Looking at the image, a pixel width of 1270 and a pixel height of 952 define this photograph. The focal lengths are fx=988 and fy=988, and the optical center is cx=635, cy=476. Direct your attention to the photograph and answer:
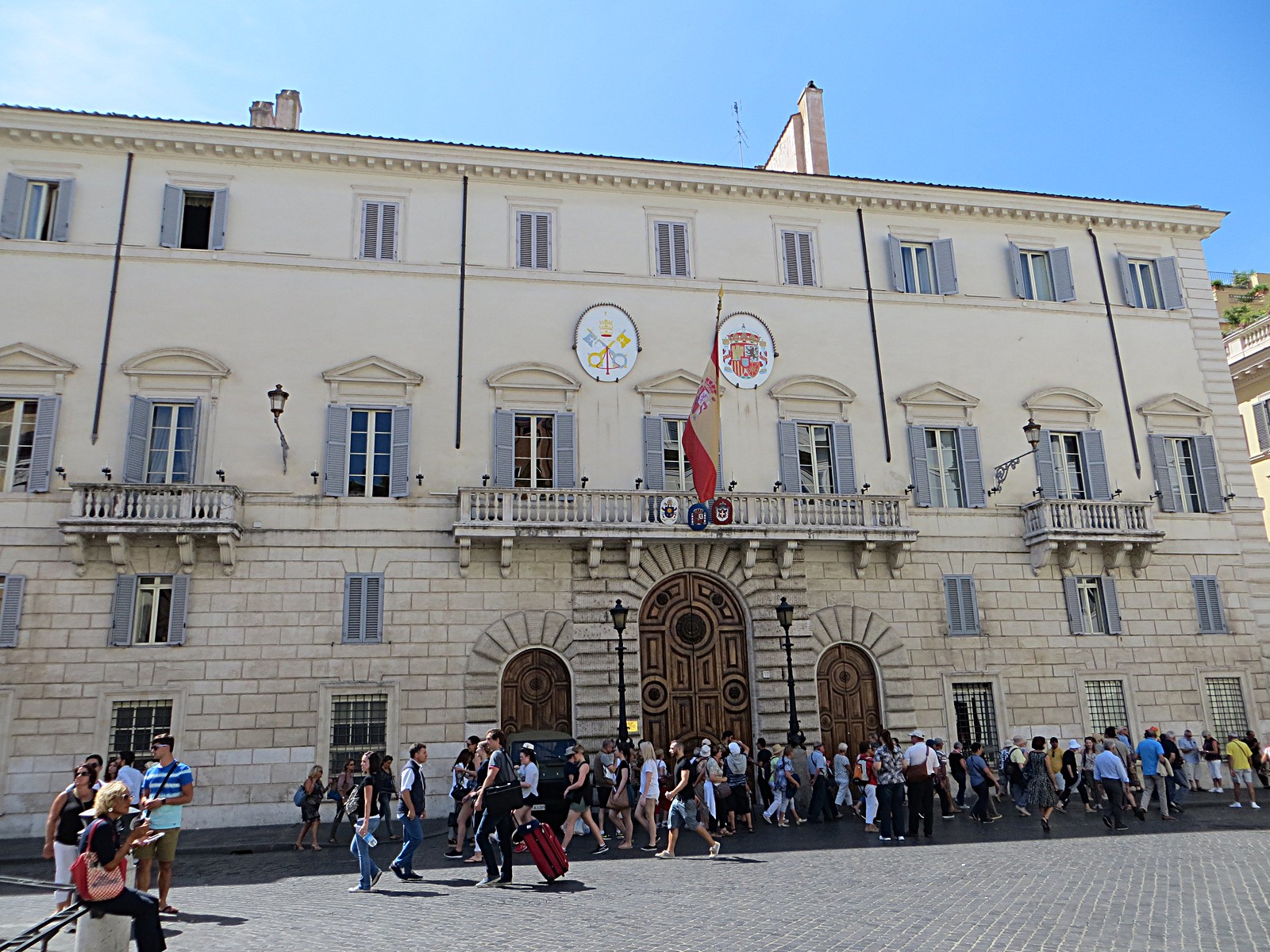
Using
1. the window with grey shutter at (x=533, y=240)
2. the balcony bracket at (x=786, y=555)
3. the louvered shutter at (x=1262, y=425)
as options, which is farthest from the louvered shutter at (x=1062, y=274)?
the window with grey shutter at (x=533, y=240)

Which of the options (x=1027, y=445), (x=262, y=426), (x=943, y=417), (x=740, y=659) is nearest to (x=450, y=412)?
(x=262, y=426)

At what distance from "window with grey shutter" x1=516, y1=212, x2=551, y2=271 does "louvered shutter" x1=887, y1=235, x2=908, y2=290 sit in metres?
8.72

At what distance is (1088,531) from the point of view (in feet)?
75.8

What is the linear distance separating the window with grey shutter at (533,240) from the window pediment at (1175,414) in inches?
616

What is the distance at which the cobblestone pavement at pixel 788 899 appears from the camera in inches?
350

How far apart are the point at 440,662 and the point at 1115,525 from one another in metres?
16.0

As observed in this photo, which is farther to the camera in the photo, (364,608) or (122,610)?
(364,608)

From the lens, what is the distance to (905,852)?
13867 mm

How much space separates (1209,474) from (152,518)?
81.5 ft

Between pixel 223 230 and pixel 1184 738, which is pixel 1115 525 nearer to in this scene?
pixel 1184 738

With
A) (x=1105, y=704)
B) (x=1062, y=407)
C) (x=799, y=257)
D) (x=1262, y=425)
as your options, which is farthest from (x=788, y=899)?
(x=1262, y=425)

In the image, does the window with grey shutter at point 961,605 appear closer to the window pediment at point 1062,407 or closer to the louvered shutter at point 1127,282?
the window pediment at point 1062,407

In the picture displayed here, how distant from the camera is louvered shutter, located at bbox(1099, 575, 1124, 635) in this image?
76.9 feet

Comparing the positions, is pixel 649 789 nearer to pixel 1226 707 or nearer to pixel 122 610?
pixel 122 610
